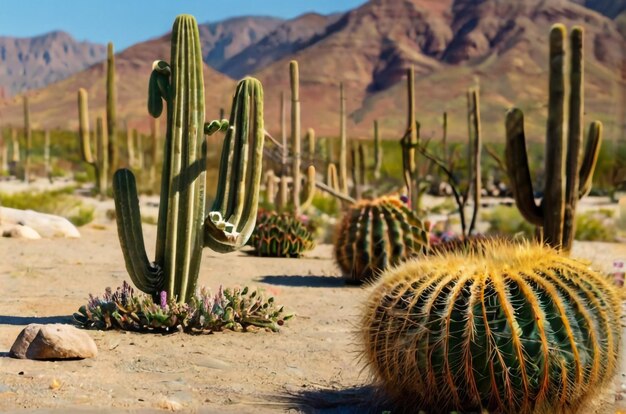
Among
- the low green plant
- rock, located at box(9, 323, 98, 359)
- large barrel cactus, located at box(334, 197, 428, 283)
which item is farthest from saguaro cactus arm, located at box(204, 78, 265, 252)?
the low green plant

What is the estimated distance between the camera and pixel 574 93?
10.4 meters

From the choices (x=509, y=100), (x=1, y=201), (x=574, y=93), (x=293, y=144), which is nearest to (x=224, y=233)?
(x=574, y=93)

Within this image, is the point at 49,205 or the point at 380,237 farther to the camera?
the point at 49,205

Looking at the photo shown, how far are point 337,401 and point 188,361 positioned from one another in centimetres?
144

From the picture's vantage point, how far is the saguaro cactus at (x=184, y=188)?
805 cm

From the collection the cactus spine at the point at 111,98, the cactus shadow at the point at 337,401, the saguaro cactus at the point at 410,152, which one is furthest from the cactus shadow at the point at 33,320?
the cactus spine at the point at 111,98

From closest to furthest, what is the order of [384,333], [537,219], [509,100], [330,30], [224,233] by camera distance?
[384,333] < [224,233] < [537,219] < [509,100] < [330,30]

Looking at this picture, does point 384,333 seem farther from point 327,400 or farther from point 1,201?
point 1,201

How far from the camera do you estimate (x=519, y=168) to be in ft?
29.7

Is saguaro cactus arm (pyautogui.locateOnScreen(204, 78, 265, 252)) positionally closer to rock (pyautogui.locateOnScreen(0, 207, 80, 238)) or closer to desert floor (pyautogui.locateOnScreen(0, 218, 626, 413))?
desert floor (pyautogui.locateOnScreen(0, 218, 626, 413))

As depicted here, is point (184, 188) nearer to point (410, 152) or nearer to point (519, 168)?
point (519, 168)

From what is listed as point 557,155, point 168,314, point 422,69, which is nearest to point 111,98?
point 557,155

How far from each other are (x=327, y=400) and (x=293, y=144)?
12.6 m

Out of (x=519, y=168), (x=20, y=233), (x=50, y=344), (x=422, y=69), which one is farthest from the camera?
(x=422, y=69)
